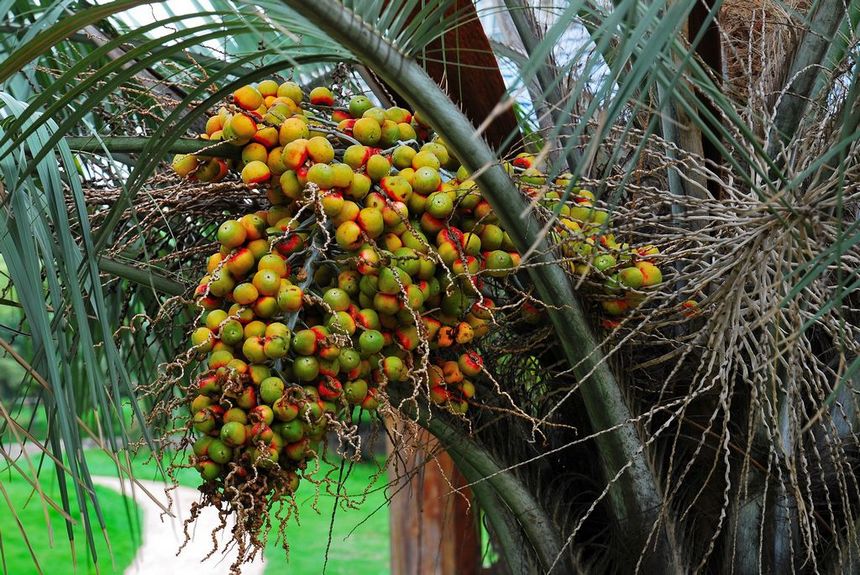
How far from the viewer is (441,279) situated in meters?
0.97

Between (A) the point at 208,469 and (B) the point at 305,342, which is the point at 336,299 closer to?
(B) the point at 305,342

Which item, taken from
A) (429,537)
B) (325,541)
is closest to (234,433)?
(429,537)

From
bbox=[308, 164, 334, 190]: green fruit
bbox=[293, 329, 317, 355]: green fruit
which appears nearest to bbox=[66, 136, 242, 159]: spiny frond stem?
bbox=[308, 164, 334, 190]: green fruit

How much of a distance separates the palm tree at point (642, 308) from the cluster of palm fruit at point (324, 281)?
2.6 inches

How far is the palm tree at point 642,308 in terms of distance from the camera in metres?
0.82

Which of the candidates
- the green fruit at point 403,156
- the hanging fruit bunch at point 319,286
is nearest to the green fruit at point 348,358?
the hanging fruit bunch at point 319,286

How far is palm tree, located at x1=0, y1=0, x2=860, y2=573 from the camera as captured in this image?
2.69 feet

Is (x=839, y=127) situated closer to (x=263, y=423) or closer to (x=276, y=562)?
(x=263, y=423)

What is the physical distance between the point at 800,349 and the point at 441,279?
367 mm

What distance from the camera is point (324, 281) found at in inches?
37.8

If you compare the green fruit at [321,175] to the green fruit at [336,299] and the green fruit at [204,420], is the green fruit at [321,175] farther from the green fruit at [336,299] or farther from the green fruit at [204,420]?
the green fruit at [204,420]

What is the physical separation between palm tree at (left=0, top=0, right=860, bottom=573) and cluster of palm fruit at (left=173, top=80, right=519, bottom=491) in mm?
66

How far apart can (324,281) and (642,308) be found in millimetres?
351

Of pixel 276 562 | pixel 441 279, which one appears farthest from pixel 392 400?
pixel 276 562
